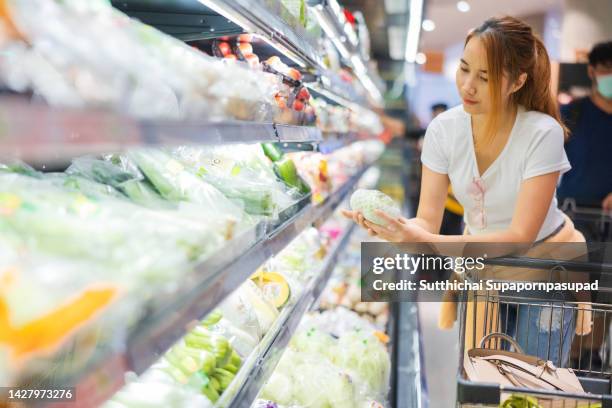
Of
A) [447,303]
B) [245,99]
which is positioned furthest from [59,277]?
[447,303]

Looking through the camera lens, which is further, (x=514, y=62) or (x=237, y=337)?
(x=514, y=62)

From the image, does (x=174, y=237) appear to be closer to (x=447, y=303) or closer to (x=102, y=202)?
(x=102, y=202)

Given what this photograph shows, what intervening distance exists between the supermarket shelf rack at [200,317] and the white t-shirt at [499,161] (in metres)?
0.51

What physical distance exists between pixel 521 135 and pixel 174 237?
124 centimetres

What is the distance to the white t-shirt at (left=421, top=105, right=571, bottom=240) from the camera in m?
1.96

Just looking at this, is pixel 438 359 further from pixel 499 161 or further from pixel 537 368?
pixel 537 368

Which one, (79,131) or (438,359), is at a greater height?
(79,131)

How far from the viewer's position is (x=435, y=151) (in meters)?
2.20

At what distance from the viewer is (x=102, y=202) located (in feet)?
3.96

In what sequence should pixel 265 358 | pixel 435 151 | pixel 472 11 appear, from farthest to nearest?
pixel 472 11
pixel 435 151
pixel 265 358

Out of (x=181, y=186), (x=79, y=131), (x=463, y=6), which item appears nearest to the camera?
(x=79, y=131)

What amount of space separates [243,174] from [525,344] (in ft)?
3.27

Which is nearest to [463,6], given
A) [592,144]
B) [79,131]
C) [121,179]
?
[592,144]

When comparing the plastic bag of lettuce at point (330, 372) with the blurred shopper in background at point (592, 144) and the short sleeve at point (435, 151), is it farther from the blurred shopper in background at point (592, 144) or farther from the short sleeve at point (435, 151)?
the blurred shopper in background at point (592, 144)
